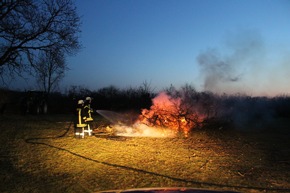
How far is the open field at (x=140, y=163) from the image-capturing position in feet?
20.5

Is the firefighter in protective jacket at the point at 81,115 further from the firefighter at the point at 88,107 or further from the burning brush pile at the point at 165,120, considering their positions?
the burning brush pile at the point at 165,120

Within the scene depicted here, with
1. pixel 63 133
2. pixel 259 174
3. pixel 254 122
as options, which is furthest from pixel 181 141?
pixel 254 122

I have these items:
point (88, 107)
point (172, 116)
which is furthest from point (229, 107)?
point (88, 107)

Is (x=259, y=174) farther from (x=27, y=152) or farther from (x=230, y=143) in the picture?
(x=27, y=152)

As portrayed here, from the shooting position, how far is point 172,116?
13.1m

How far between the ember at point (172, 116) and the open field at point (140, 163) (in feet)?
4.59

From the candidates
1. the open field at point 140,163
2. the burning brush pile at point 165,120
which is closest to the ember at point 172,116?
the burning brush pile at point 165,120

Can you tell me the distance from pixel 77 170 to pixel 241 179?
13.1ft

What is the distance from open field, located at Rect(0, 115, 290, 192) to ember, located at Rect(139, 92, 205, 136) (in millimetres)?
1398

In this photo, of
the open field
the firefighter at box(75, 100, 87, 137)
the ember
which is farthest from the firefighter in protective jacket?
the ember

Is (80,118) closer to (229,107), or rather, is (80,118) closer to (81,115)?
(81,115)

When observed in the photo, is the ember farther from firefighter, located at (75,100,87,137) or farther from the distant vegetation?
firefighter, located at (75,100,87,137)

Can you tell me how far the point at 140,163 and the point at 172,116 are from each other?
5527mm

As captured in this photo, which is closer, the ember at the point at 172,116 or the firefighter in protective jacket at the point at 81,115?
the firefighter in protective jacket at the point at 81,115
